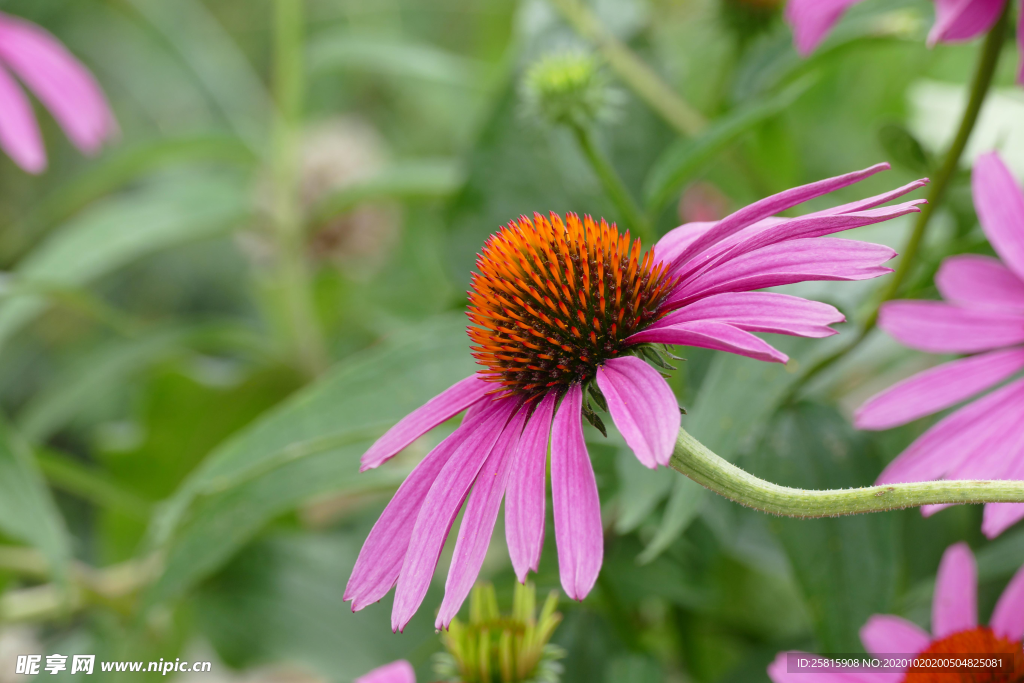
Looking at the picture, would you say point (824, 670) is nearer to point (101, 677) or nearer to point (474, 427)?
point (474, 427)

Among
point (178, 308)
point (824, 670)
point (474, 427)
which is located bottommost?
point (824, 670)

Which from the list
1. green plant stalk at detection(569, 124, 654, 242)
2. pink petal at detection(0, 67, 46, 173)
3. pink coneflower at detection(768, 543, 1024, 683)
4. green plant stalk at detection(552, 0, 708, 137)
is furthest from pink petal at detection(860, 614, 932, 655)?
pink petal at detection(0, 67, 46, 173)

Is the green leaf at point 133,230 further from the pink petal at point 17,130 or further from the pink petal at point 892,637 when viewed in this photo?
the pink petal at point 892,637

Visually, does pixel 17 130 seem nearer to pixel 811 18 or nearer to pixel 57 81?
pixel 57 81

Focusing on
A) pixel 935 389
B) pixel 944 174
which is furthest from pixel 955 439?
pixel 944 174

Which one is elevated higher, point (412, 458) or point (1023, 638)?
point (412, 458)

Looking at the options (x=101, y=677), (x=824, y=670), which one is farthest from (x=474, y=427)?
(x=101, y=677)

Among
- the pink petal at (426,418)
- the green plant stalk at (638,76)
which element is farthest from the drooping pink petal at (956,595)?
the green plant stalk at (638,76)

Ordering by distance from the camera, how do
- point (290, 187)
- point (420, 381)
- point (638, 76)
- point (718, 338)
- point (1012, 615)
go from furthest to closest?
point (290, 187)
point (638, 76)
point (420, 381)
point (1012, 615)
point (718, 338)
